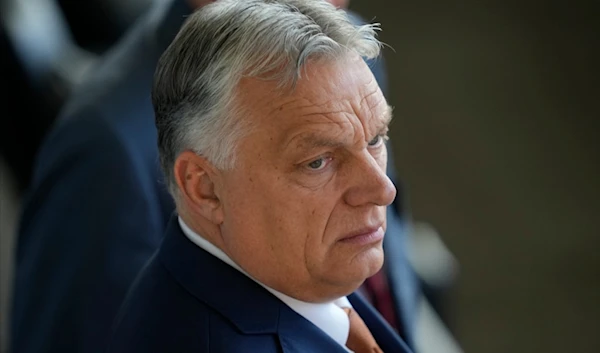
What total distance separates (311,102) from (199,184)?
169 mm

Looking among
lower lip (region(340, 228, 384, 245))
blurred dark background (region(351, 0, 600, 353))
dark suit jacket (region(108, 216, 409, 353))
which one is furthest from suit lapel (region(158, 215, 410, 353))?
blurred dark background (region(351, 0, 600, 353))

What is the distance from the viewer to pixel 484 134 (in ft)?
12.3

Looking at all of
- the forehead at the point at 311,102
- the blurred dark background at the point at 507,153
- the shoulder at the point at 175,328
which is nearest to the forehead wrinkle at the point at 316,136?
the forehead at the point at 311,102

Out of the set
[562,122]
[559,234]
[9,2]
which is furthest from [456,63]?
[9,2]

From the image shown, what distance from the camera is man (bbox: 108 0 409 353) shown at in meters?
1.05

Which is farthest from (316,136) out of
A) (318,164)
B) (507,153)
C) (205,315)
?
(507,153)

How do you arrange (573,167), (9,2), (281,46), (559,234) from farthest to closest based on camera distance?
(573,167) < (559,234) < (9,2) < (281,46)

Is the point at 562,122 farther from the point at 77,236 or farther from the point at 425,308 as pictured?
the point at 77,236

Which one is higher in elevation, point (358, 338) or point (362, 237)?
point (362, 237)

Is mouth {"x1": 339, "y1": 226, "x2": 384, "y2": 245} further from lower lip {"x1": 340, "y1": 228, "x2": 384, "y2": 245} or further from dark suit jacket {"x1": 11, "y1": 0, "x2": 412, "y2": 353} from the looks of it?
dark suit jacket {"x1": 11, "y1": 0, "x2": 412, "y2": 353}

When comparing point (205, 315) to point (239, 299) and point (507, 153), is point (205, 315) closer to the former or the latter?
point (239, 299)

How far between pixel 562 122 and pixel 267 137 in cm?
287

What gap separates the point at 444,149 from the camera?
12.1 ft

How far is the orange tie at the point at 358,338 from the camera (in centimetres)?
123
